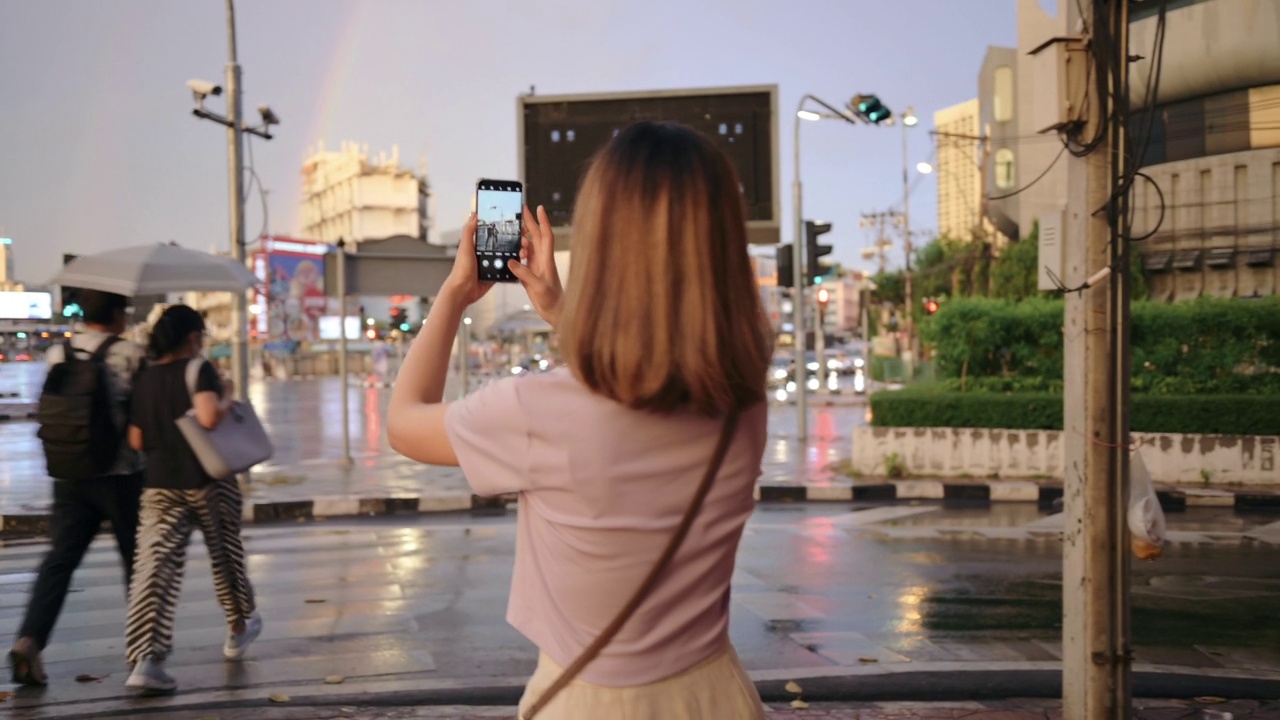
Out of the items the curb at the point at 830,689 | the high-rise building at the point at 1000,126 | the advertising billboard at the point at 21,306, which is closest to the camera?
the curb at the point at 830,689

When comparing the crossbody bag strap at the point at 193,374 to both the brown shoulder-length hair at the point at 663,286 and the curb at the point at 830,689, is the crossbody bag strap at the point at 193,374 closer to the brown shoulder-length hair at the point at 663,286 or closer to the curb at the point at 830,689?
the curb at the point at 830,689

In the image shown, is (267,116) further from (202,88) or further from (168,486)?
(168,486)

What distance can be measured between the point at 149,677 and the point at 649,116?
8.88 metres

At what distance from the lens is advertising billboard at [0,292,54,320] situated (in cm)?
2594

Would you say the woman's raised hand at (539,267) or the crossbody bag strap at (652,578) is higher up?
the woman's raised hand at (539,267)

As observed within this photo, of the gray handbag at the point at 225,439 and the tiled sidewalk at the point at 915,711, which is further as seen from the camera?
the gray handbag at the point at 225,439

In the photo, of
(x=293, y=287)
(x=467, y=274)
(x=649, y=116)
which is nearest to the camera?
(x=467, y=274)

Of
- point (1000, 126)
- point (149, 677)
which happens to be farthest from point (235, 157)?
point (1000, 126)

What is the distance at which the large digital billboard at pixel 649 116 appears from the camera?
13148 millimetres

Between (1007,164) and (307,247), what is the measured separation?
6916 centimetres

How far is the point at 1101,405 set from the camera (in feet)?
16.2

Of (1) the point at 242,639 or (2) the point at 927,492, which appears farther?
(2) the point at 927,492

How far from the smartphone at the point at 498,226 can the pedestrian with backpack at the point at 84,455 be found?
4470mm

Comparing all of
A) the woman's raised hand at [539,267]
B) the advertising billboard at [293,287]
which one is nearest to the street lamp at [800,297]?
the woman's raised hand at [539,267]
